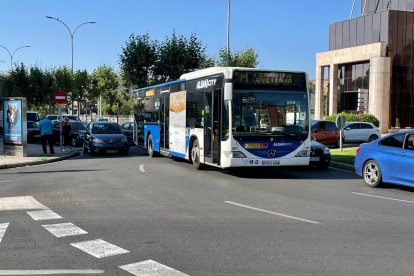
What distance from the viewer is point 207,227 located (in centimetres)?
770

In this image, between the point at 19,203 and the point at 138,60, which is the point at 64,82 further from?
the point at 19,203

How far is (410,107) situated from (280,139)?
1301 inches

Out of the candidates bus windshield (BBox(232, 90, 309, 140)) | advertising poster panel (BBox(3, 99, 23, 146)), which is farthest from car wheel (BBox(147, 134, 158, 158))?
bus windshield (BBox(232, 90, 309, 140))

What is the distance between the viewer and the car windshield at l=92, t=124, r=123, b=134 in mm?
24564

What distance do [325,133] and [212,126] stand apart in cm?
1520

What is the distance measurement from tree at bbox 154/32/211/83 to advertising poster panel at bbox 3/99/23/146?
71.8 feet

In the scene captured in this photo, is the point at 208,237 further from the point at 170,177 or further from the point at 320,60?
the point at 320,60

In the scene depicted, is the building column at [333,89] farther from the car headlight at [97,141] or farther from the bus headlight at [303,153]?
the bus headlight at [303,153]

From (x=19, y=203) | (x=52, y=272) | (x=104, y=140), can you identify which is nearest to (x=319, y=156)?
(x=19, y=203)

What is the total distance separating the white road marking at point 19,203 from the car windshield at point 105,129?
551 inches

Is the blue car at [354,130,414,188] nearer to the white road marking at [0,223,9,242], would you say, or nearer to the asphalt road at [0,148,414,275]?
the asphalt road at [0,148,414,275]

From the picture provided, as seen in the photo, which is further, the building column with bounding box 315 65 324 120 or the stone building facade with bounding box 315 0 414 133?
the building column with bounding box 315 65 324 120

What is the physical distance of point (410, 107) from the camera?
43.2 meters

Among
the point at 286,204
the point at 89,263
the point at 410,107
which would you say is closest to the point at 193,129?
the point at 286,204
